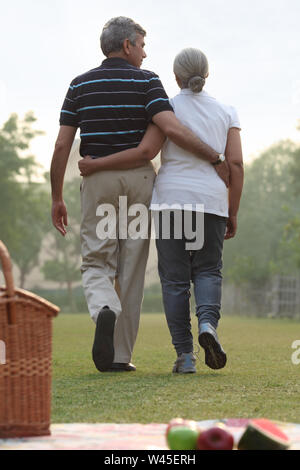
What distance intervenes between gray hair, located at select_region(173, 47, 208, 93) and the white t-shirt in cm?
8

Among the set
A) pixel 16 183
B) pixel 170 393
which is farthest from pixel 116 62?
pixel 16 183

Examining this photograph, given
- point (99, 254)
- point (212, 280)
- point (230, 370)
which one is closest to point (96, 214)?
point (99, 254)

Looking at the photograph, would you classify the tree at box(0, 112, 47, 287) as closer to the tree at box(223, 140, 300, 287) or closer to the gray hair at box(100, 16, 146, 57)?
the tree at box(223, 140, 300, 287)

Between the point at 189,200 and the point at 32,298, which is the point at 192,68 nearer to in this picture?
the point at 189,200

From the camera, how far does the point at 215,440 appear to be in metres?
2.45

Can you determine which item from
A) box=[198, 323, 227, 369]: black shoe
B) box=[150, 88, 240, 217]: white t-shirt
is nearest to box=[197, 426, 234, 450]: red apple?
box=[198, 323, 227, 369]: black shoe

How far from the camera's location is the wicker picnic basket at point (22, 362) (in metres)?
2.88

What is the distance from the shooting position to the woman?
5.18m

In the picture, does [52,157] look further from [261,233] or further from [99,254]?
[261,233]

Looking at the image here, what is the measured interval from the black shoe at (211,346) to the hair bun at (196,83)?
1.56 meters

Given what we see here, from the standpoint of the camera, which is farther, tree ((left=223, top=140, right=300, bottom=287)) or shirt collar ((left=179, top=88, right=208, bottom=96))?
tree ((left=223, top=140, right=300, bottom=287))

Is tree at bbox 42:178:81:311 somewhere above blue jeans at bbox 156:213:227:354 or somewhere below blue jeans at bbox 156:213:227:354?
above

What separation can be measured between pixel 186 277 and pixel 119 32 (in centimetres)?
162

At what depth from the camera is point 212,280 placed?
526 cm
